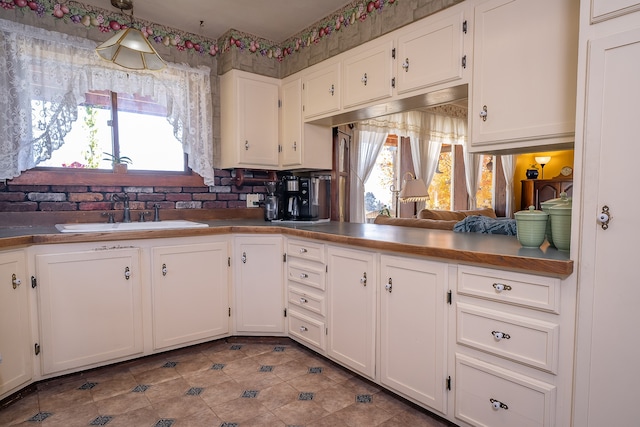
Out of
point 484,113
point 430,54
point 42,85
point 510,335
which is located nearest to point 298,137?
point 430,54

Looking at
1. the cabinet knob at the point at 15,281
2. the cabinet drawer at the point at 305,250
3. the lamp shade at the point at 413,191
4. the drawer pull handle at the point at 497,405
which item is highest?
the lamp shade at the point at 413,191

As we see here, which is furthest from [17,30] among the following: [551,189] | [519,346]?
[551,189]

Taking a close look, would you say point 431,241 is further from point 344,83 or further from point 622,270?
point 344,83

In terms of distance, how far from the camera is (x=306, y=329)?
2.54 metres

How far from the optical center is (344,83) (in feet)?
8.81

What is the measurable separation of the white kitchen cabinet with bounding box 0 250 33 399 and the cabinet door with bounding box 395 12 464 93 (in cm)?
232

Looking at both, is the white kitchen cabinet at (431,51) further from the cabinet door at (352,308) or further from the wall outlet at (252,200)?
the wall outlet at (252,200)

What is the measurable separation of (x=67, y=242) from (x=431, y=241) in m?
1.98

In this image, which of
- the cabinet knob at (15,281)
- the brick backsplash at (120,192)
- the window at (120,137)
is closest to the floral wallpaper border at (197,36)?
the window at (120,137)

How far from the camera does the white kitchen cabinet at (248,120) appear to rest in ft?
10.3

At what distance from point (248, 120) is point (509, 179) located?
4.61 m

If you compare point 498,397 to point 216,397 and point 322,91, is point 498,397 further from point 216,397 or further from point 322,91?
point 322,91

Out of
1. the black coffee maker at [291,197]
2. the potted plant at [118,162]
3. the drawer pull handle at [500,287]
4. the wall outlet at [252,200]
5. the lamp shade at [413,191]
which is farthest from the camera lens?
the lamp shade at [413,191]

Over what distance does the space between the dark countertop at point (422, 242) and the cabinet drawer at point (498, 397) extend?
0.43 meters
